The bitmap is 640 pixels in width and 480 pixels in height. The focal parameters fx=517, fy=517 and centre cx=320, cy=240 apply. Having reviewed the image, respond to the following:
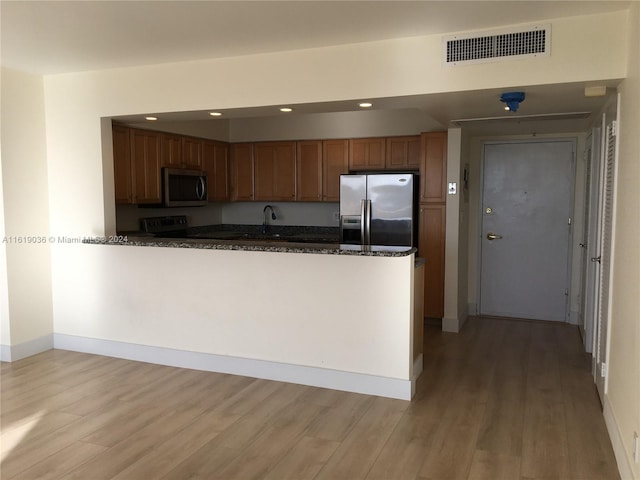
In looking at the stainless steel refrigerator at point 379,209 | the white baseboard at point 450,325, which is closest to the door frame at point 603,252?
the white baseboard at point 450,325

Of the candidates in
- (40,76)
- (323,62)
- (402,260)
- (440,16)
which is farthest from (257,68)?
(40,76)

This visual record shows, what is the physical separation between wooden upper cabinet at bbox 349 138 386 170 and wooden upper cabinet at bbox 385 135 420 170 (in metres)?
0.08

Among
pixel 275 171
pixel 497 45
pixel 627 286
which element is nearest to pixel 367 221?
pixel 275 171

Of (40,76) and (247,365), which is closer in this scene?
(247,365)

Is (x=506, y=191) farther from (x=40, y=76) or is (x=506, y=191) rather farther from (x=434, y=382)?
(x=40, y=76)

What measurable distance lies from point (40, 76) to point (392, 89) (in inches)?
122

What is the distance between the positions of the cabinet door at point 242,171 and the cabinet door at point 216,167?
91 millimetres

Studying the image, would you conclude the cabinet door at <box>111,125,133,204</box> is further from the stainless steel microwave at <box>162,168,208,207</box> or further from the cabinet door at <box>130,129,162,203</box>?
the stainless steel microwave at <box>162,168,208,207</box>

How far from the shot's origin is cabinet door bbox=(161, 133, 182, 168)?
556cm

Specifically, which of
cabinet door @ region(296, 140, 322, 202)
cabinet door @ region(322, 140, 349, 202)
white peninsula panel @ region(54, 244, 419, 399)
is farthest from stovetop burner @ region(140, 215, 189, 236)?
cabinet door @ region(322, 140, 349, 202)

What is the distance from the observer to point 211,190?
6449mm

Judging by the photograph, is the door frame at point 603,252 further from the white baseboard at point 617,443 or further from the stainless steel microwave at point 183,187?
the stainless steel microwave at point 183,187

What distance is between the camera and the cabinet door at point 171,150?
219 inches

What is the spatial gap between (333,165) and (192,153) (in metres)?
1.67
